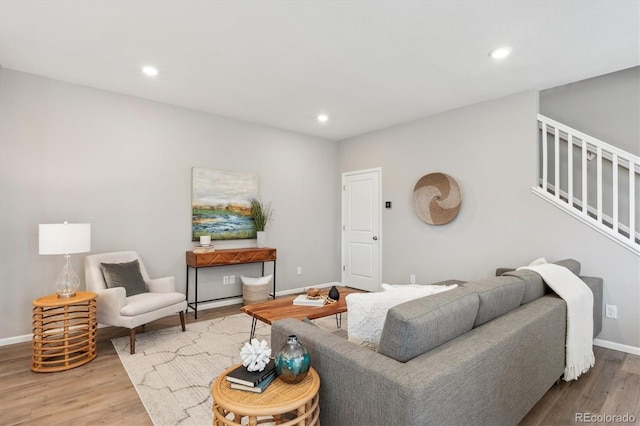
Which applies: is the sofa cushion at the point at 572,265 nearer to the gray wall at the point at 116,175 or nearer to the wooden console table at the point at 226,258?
the wooden console table at the point at 226,258

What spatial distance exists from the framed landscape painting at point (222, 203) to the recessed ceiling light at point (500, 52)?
332 cm

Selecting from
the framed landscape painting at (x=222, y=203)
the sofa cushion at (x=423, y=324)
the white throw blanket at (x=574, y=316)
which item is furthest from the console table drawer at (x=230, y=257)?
the white throw blanket at (x=574, y=316)

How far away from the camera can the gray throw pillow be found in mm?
3240

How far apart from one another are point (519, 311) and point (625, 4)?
2.16 meters

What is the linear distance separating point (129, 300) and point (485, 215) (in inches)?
158

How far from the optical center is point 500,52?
9.16ft

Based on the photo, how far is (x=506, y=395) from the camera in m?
1.61

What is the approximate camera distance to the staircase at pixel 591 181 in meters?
3.08

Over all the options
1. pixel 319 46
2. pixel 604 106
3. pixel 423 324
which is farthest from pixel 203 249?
pixel 604 106

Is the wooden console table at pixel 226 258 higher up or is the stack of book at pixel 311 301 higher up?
the wooden console table at pixel 226 258

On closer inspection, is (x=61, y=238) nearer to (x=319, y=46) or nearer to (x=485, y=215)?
(x=319, y=46)

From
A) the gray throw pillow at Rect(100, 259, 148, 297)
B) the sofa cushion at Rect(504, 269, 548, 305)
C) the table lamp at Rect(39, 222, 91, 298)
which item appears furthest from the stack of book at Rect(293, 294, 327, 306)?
the table lamp at Rect(39, 222, 91, 298)

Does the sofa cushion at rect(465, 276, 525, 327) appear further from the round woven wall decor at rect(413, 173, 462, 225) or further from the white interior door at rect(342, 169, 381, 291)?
the white interior door at rect(342, 169, 381, 291)

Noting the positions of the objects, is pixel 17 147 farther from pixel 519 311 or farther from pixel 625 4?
pixel 625 4
